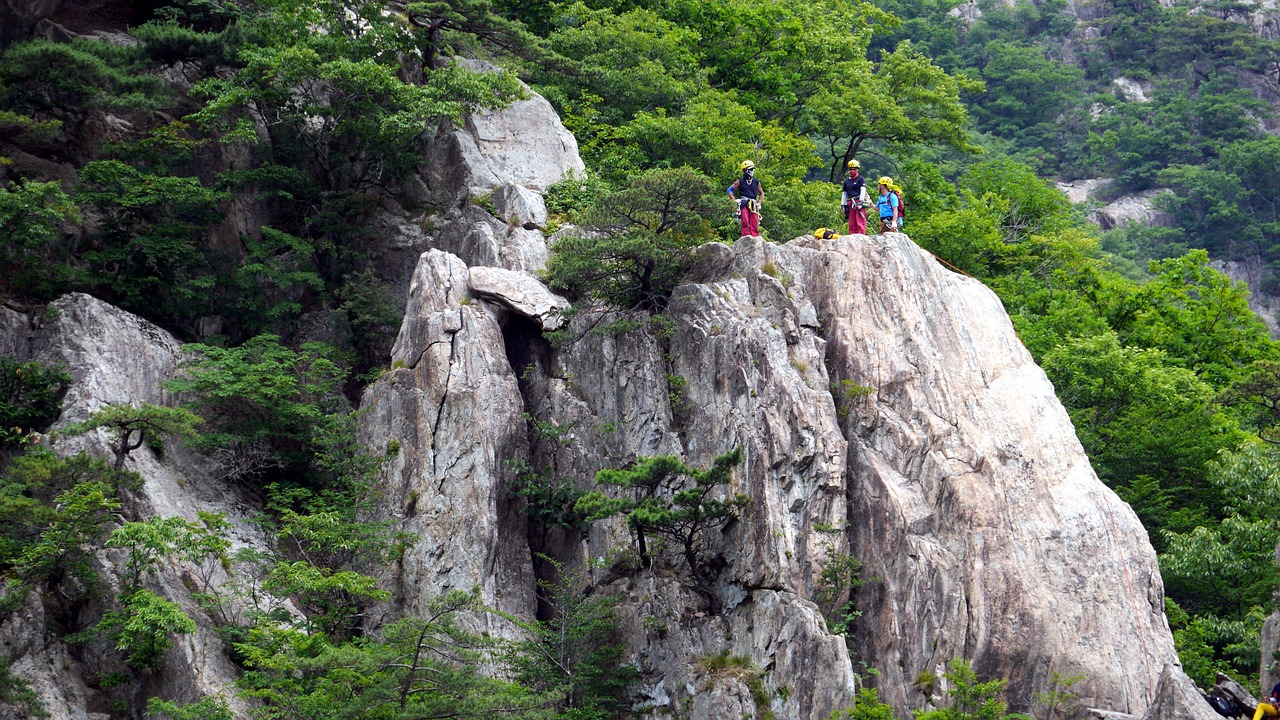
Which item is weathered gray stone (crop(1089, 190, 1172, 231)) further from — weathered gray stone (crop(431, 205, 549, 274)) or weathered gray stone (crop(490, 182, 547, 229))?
weathered gray stone (crop(431, 205, 549, 274))

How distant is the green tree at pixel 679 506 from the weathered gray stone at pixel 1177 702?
6.98m

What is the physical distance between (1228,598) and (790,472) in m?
10.4

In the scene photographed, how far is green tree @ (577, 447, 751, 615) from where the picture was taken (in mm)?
18938

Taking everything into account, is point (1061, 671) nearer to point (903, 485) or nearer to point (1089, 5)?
point (903, 485)

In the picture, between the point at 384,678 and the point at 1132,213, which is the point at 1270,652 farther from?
the point at 1132,213

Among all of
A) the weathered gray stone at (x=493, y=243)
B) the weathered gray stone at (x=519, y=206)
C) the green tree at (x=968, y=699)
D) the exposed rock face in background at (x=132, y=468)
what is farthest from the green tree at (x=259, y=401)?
the green tree at (x=968, y=699)

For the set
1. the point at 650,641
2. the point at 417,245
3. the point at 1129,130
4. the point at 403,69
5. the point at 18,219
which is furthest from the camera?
the point at 1129,130

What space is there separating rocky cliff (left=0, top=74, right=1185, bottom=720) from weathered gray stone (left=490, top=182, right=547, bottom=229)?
91cm

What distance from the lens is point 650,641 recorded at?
1981 cm

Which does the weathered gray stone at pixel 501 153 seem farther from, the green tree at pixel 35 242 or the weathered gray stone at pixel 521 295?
the green tree at pixel 35 242

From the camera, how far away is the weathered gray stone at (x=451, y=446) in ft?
66.7

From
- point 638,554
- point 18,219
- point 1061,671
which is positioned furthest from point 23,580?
point 1061,671

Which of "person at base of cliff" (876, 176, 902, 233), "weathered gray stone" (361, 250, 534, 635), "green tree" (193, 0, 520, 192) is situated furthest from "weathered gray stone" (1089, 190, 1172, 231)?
"weathered gray stone" (361, 250, 534, 635)

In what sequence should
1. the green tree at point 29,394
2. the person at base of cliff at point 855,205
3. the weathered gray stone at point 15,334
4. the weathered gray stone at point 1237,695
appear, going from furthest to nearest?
the person at base of cliff at point 855,205 < the weathered gray stone at point 15,334 < the green tree at point 29,394 < the weathered gray stone at point 1237,695
